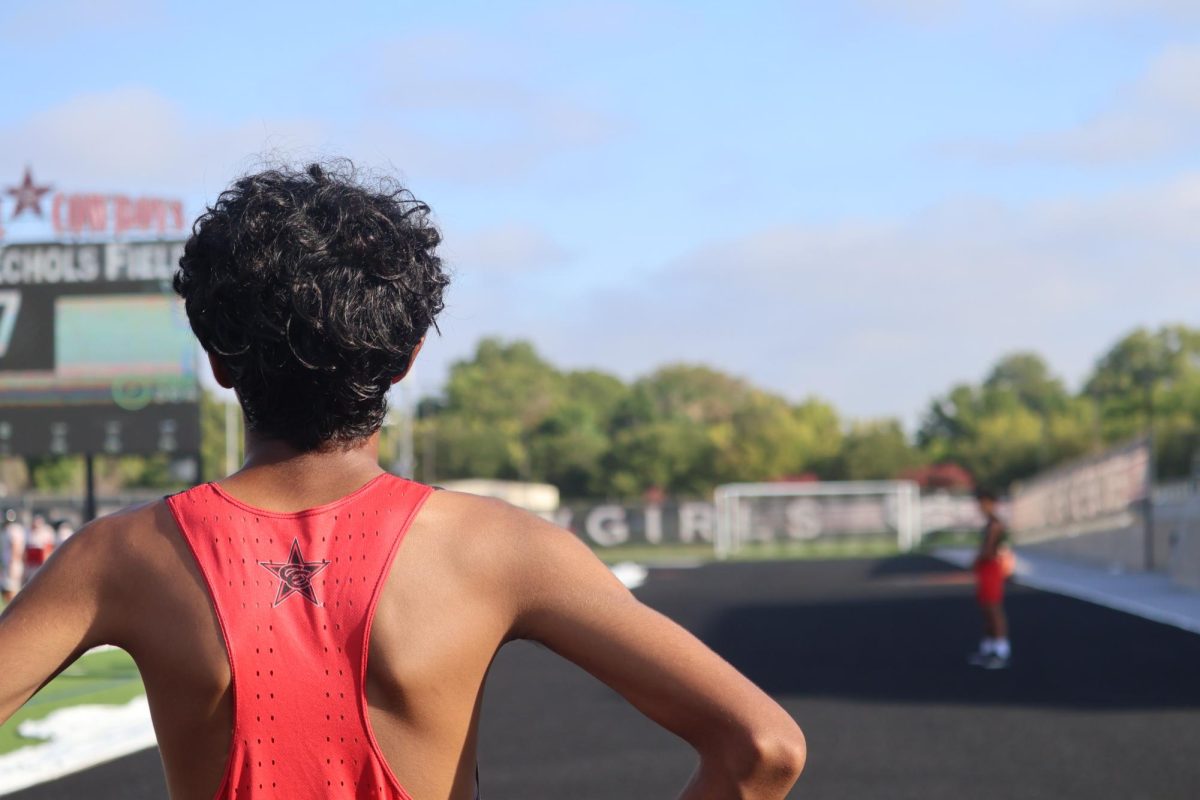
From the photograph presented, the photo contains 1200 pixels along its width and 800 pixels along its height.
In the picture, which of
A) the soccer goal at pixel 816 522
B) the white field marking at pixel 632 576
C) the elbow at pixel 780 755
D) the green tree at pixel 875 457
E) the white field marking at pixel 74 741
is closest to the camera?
the elbow at pixel 780 755

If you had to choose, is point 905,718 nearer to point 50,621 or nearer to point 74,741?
point 74,741

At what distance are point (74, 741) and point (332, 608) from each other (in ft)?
33.2

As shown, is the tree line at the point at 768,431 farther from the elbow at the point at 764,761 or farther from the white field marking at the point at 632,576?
the elbow at the point at 764,761

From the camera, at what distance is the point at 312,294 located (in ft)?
6.18

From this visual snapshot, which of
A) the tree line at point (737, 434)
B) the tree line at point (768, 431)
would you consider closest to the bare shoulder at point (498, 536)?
the tree line at point (737, 434)

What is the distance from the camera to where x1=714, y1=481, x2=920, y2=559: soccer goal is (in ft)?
180

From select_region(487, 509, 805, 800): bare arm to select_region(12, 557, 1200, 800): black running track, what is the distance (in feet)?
23.0

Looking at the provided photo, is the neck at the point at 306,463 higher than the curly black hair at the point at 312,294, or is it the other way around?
the curly black hair at the point at 312,294

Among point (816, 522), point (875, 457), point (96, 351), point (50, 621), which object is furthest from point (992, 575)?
point (875, 457)

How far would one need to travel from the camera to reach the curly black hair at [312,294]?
6.22 feet

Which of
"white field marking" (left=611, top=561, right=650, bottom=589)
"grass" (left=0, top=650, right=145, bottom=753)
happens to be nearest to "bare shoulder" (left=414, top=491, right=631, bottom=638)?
"grass" (left=0, top=650, right=145, bottom=753)

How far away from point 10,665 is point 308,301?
572mm

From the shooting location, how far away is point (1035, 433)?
97375 millimetres

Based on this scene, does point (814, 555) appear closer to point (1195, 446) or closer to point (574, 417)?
point (1195, 446)
